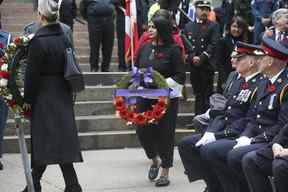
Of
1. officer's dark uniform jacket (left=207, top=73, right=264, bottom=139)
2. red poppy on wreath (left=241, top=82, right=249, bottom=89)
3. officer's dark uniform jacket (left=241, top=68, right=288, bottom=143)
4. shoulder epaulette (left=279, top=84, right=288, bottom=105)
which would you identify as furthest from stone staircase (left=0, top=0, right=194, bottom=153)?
shoulder epaulette (left=279, top=84, right=288, bottom=105)

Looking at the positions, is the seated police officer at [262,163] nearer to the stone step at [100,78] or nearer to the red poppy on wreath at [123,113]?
the red poppy on wreath at [123,113]

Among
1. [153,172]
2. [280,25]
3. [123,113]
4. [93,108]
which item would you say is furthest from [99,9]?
[153,172]

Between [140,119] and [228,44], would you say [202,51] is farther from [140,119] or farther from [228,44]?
[140,119]

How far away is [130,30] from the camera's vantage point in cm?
1245

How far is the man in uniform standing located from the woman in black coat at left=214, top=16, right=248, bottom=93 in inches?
4.2

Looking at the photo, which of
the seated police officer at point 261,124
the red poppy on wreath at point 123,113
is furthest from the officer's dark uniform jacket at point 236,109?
the red poppy on wreath at point 123,113

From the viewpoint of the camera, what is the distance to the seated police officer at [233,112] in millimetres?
7309

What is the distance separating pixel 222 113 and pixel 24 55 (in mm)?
1977

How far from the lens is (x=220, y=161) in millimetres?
7043

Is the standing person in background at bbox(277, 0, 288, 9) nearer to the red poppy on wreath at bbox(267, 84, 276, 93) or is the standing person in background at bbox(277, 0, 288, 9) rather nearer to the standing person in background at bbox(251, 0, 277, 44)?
the standing person in background at bbox(251, 0, 277, 44)

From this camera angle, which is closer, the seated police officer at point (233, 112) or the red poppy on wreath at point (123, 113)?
the seated police officer at point (233, 112)

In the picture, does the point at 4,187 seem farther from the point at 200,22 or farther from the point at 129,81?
the point at 200,22

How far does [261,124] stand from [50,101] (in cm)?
197

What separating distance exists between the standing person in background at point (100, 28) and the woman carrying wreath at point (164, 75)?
12.1 feet
